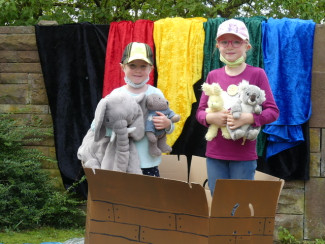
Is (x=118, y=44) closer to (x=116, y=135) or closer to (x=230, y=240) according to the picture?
(x=116, y=135)

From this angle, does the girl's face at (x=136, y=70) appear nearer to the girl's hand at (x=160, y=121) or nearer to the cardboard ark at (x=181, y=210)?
the girl's hand at (x=160, y=121)

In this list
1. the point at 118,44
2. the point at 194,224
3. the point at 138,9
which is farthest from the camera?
the point at 138,9

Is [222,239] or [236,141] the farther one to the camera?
[236,141]

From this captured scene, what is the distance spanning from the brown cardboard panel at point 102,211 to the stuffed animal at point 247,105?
820 mm

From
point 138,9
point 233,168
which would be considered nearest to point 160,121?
point 233,168

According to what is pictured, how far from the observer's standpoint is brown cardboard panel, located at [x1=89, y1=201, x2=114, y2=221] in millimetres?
1656

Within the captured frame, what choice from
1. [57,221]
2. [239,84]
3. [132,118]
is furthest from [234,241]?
[57,221]

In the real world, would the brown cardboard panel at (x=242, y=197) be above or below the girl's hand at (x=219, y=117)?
below

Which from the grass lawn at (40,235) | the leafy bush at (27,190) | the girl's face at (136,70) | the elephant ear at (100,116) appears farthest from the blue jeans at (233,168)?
the leafy bush at (27,190)

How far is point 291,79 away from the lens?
3.73m

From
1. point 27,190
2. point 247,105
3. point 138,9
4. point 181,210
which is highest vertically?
point 138,9

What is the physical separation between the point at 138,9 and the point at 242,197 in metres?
4.62

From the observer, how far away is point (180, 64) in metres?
3.87

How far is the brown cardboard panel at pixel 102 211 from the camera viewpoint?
5.43 feet
